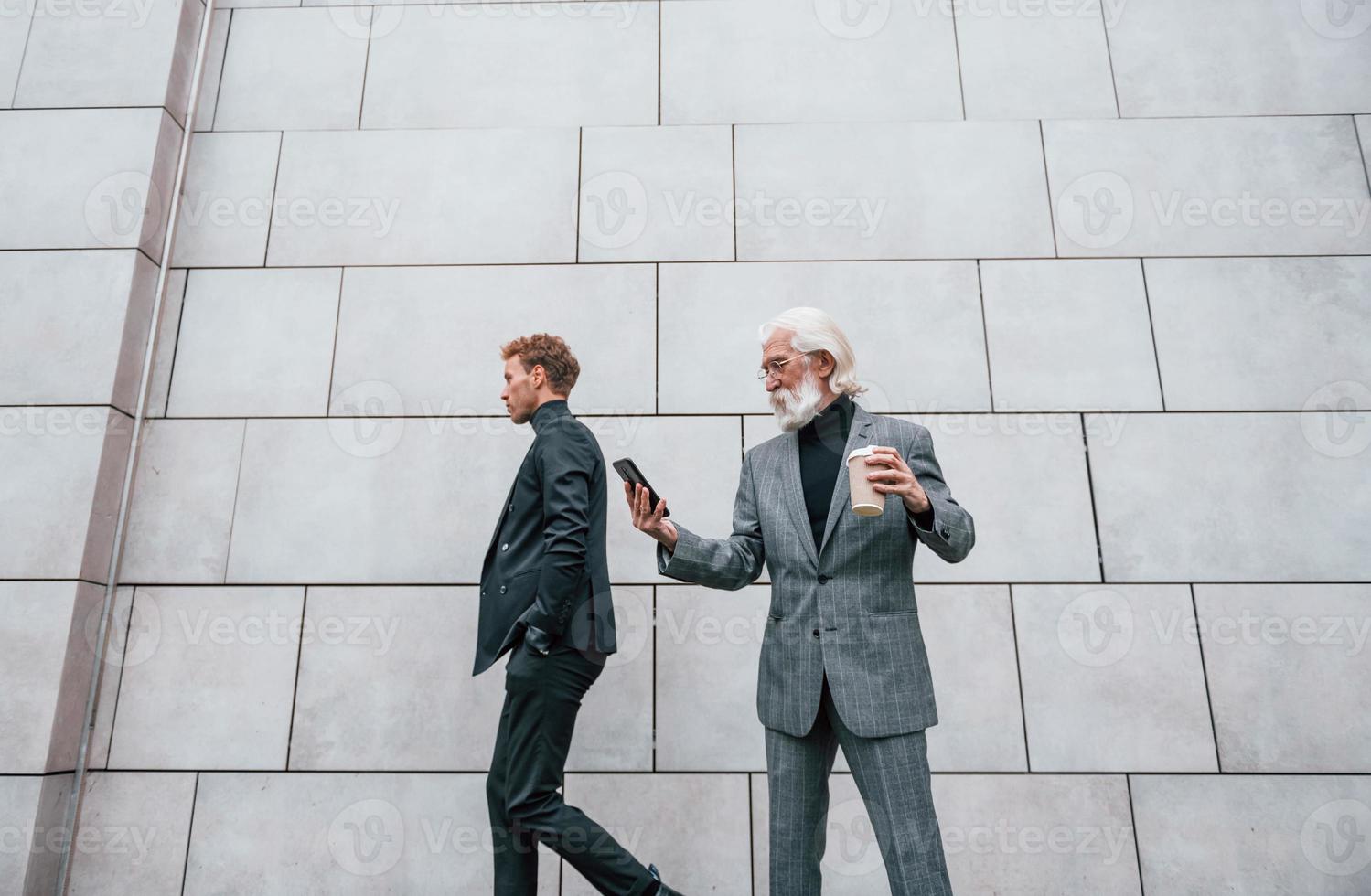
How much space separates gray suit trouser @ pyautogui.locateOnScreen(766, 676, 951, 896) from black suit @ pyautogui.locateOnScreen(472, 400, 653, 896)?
1.73ft

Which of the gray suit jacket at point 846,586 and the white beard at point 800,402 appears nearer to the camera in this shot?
the gray suit jacket at point 846,586

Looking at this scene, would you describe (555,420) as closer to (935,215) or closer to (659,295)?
(659,295)

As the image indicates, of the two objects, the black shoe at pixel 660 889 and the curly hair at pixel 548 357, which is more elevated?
the curly hair at pixel 548 357

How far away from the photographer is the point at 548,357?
3.00m

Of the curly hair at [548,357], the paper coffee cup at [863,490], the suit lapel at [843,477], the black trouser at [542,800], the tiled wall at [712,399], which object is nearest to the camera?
the paper coffee cup at [863,490]

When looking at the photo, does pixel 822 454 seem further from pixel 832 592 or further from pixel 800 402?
pixel 832 592

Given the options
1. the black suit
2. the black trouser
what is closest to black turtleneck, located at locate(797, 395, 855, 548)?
the black suit

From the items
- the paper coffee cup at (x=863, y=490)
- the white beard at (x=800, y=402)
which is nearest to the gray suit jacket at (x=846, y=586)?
the white beard at (x=800, y=402)

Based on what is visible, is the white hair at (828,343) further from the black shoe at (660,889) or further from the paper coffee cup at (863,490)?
the black shoe at (660,889)

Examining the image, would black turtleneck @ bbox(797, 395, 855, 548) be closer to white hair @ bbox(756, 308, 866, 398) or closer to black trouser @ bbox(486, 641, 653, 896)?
white hair @ bbox(756, 308, 866, 398)

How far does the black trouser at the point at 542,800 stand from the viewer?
98.6 inches

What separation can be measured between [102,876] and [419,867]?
4.17 ft

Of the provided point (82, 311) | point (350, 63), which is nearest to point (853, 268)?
point (350, 63)

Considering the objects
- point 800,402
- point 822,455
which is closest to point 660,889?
point 822,455
